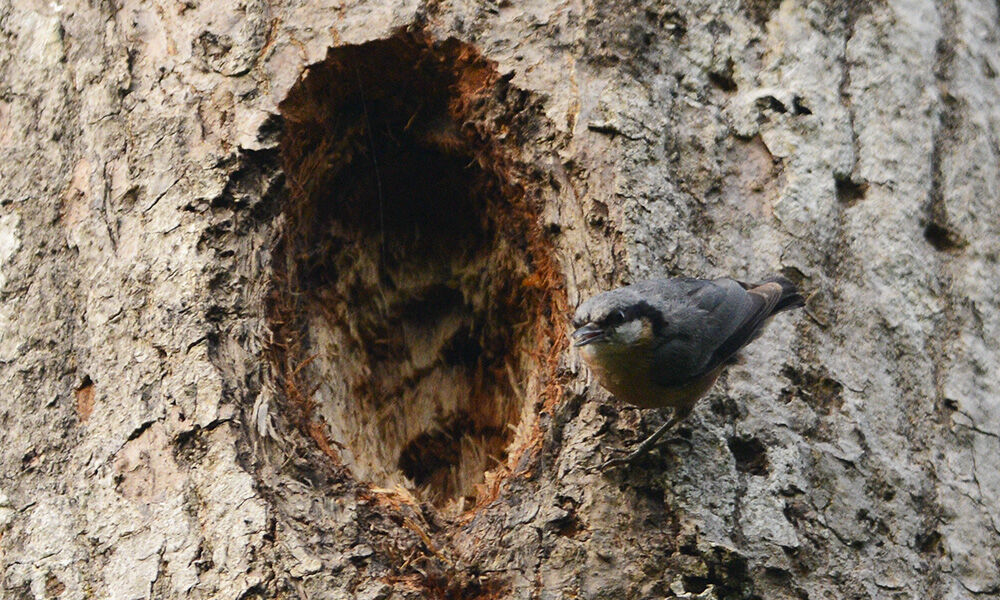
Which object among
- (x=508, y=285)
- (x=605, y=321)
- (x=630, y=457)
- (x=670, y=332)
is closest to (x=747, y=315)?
(x=670, y=332)

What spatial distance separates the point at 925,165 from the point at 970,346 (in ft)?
1.86

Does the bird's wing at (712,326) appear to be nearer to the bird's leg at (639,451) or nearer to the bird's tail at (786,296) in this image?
the bird's tail at (786,296)

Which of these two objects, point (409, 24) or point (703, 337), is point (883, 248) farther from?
point (409, 24)

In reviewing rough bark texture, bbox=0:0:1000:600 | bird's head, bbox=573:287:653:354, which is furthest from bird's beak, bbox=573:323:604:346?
rough bark texture, bbox=0:0:1000:600

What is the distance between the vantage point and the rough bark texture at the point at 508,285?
2566 millimetres

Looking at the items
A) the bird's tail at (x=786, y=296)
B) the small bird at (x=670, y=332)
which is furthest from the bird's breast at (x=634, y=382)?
the bird's tail at (x=786, y=296)

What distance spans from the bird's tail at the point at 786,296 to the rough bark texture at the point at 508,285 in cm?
7

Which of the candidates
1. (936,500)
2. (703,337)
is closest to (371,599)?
(703,337)

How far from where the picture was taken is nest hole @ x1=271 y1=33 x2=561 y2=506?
3070 mm

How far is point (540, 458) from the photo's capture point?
2.69 m

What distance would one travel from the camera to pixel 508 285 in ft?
11.1

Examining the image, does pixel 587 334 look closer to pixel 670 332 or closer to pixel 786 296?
pixel 670 332

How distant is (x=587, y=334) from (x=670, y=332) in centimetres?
44

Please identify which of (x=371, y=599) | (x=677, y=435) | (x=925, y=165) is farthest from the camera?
(x=925, y=165)
